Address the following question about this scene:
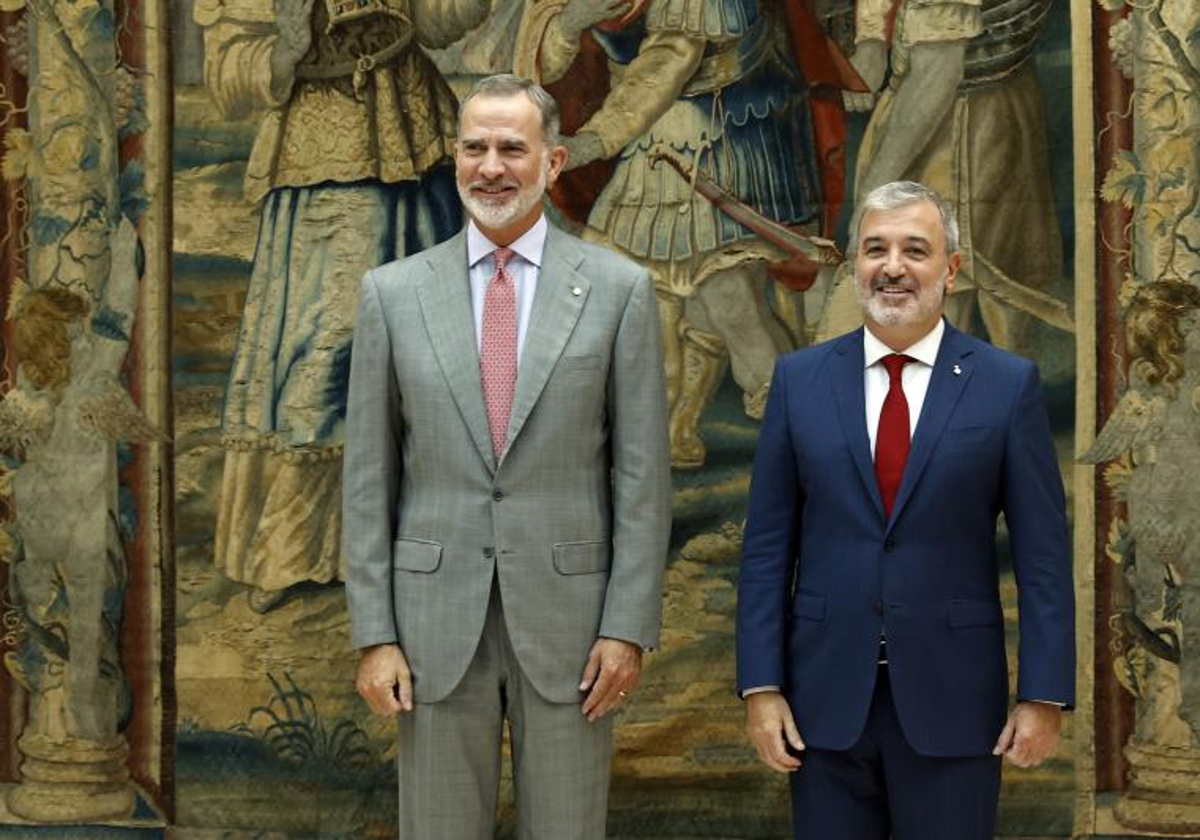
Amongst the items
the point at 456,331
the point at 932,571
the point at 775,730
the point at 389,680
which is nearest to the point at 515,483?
the point at 456,331

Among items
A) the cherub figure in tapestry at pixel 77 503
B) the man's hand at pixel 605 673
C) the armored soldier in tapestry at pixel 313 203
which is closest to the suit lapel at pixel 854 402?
the man's hand at pixel 605 673

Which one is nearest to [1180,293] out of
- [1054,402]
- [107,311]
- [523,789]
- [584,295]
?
[1054,402]

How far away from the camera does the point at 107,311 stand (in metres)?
4.74

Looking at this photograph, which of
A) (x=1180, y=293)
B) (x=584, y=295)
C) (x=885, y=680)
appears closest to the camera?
(x=885, y=680)

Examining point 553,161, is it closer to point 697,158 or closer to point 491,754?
point 491,754

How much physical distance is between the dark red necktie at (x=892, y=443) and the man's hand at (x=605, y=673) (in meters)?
0.57

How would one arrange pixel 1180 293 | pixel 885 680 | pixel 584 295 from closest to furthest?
pixel 885 680 → pixel 584 295 → pixel 1180 293

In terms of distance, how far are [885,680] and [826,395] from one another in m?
0.53

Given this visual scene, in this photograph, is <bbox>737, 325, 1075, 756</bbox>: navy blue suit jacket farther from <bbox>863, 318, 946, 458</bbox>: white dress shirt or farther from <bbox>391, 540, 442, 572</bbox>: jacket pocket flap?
<bbox>391, 540, 442, 572</bbox>: jacket pocket flap

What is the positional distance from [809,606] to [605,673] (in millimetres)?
410

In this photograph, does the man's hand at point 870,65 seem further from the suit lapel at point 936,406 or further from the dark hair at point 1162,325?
the suit lapel at point 936,406

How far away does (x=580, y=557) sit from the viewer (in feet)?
10.3

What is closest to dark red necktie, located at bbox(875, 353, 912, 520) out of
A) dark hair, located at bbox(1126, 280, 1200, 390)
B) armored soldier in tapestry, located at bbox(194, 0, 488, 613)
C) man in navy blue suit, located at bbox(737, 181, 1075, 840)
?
man in navy blue suit, located at bbox(737, 181, 1075, 840)

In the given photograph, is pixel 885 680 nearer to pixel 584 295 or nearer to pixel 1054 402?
pixel 584 295
